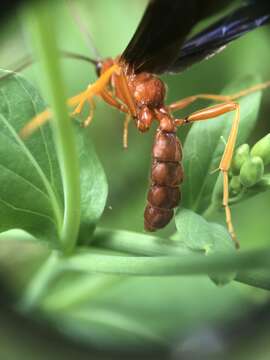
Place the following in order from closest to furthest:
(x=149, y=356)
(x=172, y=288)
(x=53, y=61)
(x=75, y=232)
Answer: (x=53, y=61) < (x=75, y=232) < (x=149, y=356) < (x=172, y=288)

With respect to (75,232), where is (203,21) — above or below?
above

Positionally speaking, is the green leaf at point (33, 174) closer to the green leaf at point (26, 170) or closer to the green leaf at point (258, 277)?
the green leaf at point (26, 170)

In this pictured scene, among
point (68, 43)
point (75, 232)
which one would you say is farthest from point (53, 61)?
point (68, 43)

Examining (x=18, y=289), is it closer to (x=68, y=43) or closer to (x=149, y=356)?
(x=149, y=356)

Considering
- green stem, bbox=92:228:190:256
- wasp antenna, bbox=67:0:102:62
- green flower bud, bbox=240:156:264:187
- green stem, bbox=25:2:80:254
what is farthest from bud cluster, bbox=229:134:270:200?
wasp antenna, bbox=67:0:102:62

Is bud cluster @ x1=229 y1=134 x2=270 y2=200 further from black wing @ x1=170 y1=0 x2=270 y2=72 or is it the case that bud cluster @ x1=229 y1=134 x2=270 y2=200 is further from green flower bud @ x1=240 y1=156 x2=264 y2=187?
black wing @ x1=170 y1=0 x2=270 y2=72

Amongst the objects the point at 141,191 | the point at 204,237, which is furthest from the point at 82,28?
the point at 204,237

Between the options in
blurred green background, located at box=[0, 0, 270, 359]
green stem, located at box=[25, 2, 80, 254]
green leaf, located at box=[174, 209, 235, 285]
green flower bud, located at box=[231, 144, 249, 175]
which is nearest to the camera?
green stem, located at box=[25, 2, 80, 254]

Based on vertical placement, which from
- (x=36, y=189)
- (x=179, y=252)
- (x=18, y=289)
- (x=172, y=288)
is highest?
(x=36, y=189)
